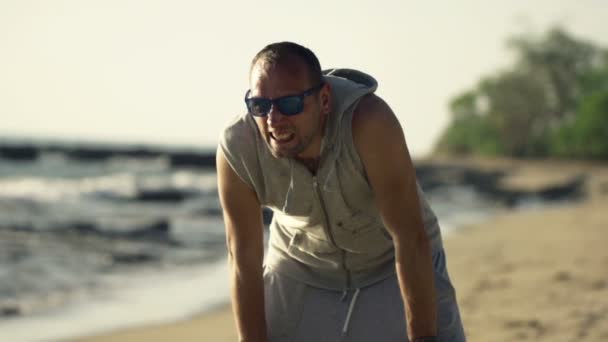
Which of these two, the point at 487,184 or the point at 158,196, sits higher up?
the point at 158,196

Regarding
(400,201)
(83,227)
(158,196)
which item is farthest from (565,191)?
(400,201)

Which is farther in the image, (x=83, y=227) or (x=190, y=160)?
(x=190, y=160)

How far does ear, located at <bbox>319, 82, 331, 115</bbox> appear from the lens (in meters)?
2.46

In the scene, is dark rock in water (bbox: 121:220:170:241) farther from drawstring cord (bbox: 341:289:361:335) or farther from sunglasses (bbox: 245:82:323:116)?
sunglasses (bbox: 245:82:323:116)

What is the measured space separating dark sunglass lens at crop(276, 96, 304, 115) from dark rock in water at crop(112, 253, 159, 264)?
6.80m

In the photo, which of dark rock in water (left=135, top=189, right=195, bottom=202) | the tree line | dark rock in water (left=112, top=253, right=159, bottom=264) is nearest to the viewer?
dark rock in water (left=112, top=253, right=159, bottom=264)

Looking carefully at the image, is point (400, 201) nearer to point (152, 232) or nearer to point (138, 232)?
point (152, 232)

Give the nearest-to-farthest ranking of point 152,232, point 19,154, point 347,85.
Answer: point 347,85, point 152,232, point 19,154

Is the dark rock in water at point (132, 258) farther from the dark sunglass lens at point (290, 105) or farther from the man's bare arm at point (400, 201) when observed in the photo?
the dark sunglass lens at point (290, 105)

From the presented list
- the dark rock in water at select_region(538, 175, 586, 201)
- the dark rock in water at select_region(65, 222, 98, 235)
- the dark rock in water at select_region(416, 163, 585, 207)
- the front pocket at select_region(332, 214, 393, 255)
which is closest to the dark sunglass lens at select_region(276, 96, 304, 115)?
the front pocket at select_region(332, 214, 393, 255)

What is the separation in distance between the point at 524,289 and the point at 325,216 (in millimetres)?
3693

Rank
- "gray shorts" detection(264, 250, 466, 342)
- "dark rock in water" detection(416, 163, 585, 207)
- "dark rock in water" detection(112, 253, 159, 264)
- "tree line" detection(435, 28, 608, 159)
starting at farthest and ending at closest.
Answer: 1. "tree line" detection(435, 28, 608, 159)
2. "dark rock in water" detection(416, 163, 585, 207)
3. "dark rock in water" detection(112, 253, 159, 264)
4. "gray shorts" detection(264, 250, 466, 342)

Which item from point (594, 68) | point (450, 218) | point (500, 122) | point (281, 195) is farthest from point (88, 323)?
point (594, 68)

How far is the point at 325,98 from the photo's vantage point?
8.11ft
